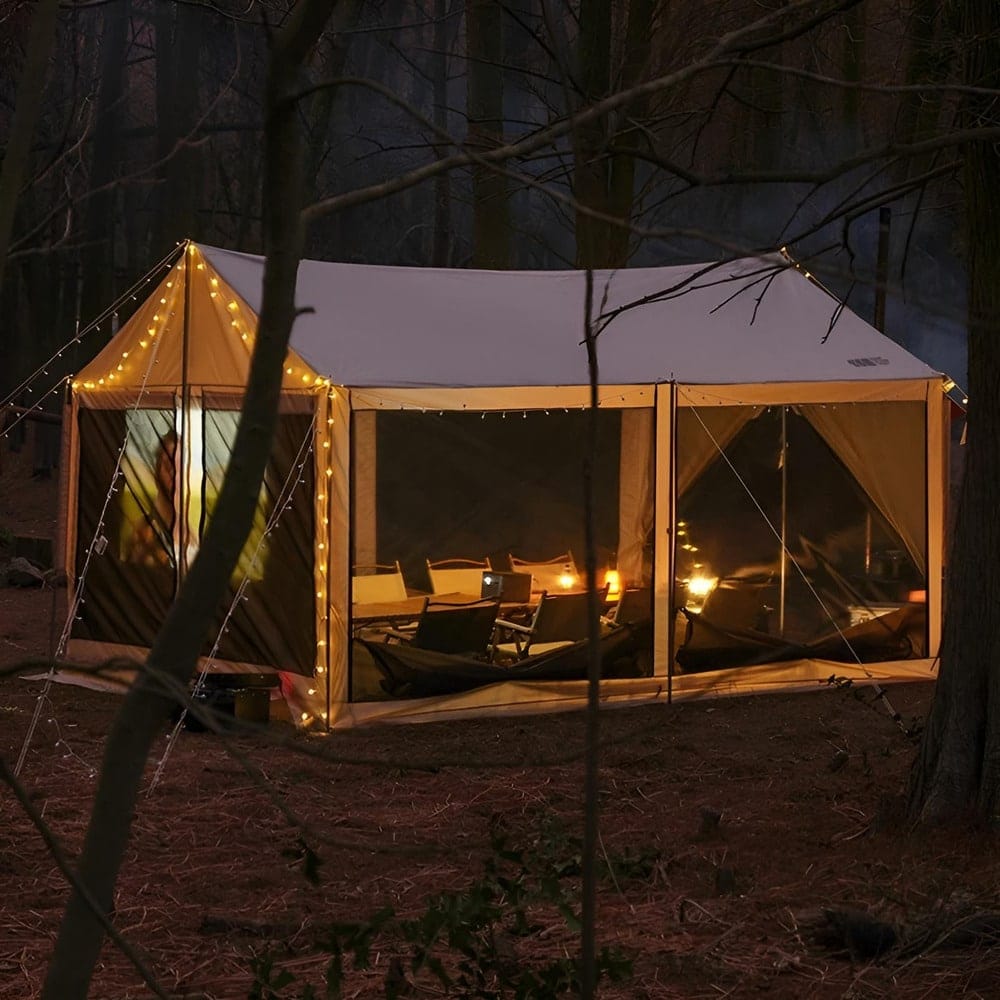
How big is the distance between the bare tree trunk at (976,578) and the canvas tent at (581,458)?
9.65 feet

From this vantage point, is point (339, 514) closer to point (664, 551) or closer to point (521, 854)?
point (664, 551)

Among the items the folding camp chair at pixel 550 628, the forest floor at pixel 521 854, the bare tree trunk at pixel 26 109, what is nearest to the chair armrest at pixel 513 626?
the folding camp chair at pixel 550 628

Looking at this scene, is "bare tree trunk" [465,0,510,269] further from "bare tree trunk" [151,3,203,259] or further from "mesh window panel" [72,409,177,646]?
"mesh window panel" [72,409,177,646]

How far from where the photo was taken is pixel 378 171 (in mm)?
24391

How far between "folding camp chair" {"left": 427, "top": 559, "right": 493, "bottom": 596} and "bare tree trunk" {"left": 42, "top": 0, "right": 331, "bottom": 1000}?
8.15m

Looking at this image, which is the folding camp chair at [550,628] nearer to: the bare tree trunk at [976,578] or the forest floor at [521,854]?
the forest floor at [521,854]

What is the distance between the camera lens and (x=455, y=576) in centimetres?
1020

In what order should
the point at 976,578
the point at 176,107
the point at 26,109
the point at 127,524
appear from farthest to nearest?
the point at 176,107 < the point at 127,524 < the point at 976,578 < the point at 26,109

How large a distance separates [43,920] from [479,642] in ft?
12.8

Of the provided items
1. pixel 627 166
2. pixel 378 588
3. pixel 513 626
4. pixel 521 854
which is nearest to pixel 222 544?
pixel 521 854

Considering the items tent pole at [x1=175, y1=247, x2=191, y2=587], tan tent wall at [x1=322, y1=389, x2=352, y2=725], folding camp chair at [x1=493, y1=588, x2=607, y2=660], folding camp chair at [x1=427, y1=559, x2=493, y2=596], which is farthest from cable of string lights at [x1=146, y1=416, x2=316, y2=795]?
folding camp chair at [x1=427, y1=559, x2=493, y2=596]

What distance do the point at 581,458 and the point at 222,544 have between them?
625cm

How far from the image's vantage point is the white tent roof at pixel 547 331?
8.13 metres

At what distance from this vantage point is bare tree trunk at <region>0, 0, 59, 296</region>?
176cm
